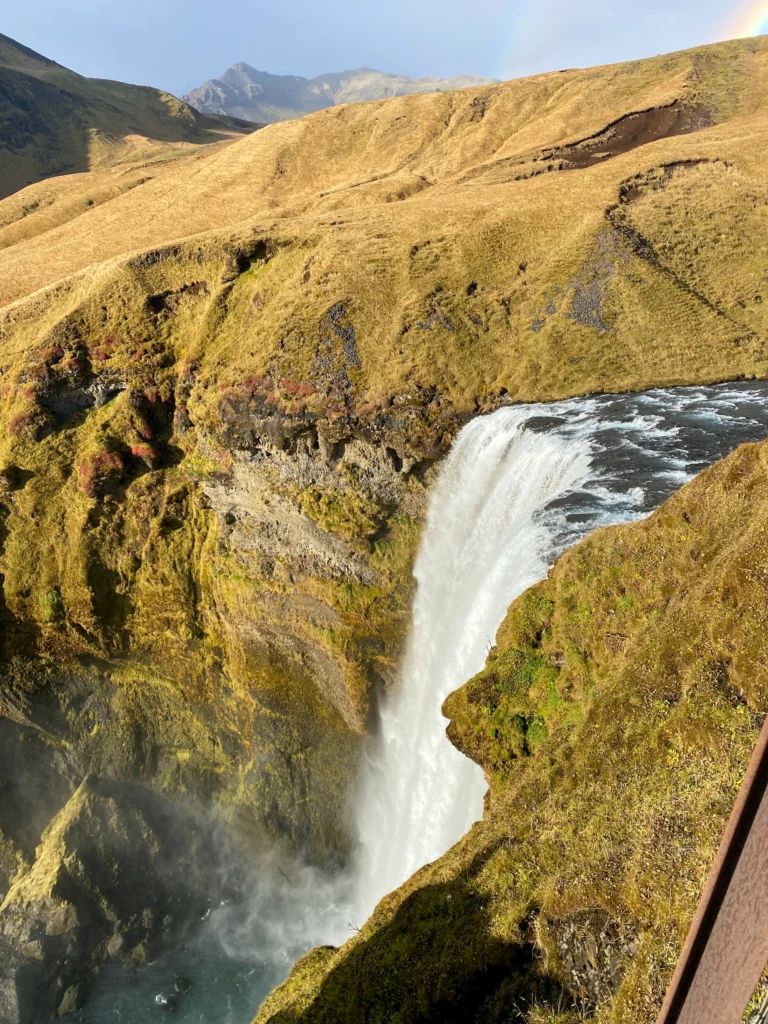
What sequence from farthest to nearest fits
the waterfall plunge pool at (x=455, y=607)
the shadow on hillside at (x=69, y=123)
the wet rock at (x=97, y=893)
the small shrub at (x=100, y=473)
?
1. the shadow on hillside at (x=69, y=123)
2. the small shrub at (x=100, y=473)
3. the wet rock at (x=97, y=893)
4. the waterfall plunge pool at (x=455, y=607)

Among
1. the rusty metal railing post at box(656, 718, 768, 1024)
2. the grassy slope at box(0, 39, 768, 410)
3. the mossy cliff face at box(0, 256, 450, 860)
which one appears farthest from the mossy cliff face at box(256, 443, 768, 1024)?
the grassy slope at box(0, 39, 768, 410)

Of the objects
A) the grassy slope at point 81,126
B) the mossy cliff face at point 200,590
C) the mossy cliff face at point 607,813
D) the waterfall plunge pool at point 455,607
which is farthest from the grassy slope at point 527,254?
the grassy slope at point 81,126

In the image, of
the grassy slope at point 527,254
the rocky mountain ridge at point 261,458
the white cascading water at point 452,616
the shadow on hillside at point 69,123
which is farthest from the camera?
the shadow on hillside at point 69,123

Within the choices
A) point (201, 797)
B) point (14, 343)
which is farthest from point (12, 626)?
point (14, 343)

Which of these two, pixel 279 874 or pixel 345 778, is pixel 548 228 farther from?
pixel 279 874

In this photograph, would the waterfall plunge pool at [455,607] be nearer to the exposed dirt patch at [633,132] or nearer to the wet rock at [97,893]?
the wet rock at [97,893]

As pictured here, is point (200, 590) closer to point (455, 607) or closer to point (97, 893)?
point (455, 607)
